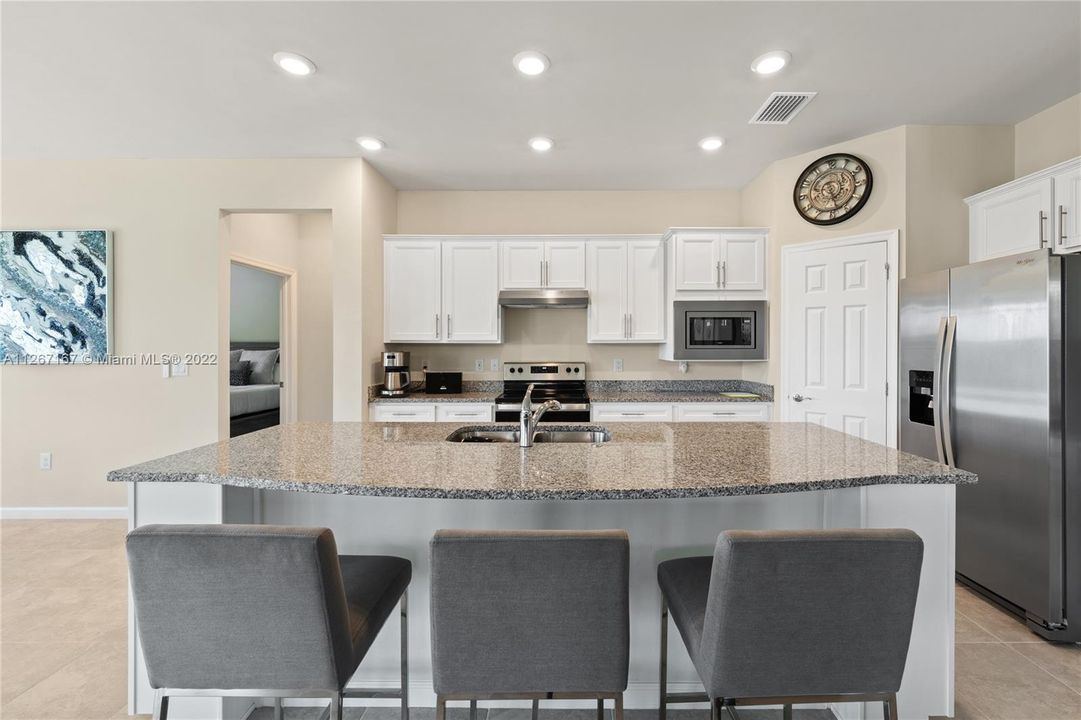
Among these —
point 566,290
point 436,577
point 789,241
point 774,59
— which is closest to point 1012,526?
point 789,241

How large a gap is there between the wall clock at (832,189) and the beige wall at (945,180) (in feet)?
0.83

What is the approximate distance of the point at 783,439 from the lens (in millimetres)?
2061

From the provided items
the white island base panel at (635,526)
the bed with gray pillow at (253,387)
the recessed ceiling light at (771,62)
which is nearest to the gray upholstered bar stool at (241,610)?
the white island base panel at (635,526)

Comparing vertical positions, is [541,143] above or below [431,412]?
above

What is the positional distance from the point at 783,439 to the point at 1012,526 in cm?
135

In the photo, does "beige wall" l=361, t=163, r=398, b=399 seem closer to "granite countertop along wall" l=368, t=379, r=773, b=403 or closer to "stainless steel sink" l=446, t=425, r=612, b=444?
"granite countertop along wall" l=368, t=379, r=773, b=403

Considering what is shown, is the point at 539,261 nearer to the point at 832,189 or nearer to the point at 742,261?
the point at 742,261

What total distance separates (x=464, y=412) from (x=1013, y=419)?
10.5ft

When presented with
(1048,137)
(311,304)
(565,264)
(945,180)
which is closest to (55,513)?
(311,304)

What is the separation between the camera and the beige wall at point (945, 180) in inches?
128

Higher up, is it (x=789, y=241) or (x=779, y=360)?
(x=789, y=241)

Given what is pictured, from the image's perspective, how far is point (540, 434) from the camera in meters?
2.40

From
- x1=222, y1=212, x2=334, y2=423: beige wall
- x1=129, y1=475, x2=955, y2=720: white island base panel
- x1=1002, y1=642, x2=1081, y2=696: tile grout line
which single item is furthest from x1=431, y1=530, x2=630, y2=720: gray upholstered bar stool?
x1=222, y1=212, x2=334, y2=423: beige wall

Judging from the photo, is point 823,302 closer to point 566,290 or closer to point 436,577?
point 566,290
